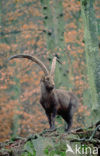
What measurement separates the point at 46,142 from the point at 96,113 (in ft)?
11.9

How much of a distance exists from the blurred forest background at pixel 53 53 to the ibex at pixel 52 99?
0.75 metres

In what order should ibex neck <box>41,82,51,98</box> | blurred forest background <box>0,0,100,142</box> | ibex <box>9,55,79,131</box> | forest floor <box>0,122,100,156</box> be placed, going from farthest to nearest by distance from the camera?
blurred forest background <box>0,0,100,142</box>
ibex neck <box>41,82,51,98</box>
ibex <box>9,55,79,131</box>
forest floor <box>0,122,100,156</box>

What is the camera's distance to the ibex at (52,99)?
960 centimetres

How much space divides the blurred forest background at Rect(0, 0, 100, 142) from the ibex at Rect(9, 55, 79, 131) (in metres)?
0.75

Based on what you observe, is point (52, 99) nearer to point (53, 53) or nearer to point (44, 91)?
point (44, 91)

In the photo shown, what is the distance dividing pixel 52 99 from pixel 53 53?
4.32 m

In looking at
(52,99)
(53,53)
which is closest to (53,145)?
(52,99)

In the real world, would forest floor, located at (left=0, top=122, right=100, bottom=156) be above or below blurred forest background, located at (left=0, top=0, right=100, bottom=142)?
below

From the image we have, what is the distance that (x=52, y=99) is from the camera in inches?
389

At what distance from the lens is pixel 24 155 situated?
20.7ft

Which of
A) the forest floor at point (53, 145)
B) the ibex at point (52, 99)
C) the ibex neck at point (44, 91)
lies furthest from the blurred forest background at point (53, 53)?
the forest floor at point (53, 145)

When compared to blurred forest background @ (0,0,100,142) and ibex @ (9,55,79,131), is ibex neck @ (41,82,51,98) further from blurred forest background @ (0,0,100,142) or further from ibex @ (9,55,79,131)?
blurred forest background @ (0,0,100,142)

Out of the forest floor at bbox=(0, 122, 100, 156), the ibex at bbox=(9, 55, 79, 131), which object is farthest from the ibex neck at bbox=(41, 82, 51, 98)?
the forest floor at bbox=(0, 122, 100, 156)

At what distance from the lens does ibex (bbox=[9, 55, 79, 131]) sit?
960 centimetres
